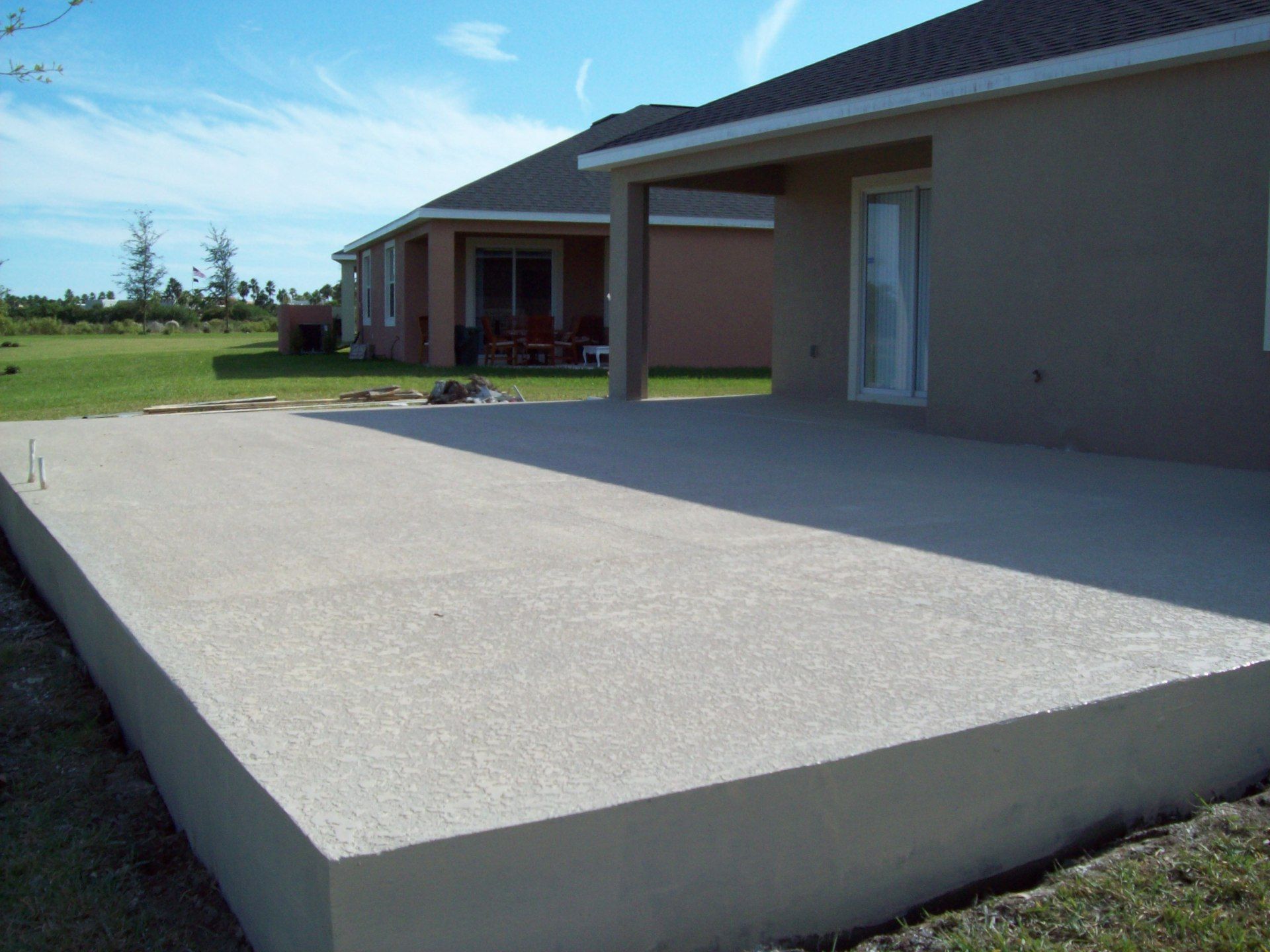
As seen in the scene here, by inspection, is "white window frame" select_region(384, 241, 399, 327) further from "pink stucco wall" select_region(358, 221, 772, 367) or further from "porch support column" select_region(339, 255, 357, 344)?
"porch support column" select_region(339, 255, 357, 344)

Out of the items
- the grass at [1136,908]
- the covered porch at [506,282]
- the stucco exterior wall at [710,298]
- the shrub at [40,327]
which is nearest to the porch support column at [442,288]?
the covered porch at [506,282]

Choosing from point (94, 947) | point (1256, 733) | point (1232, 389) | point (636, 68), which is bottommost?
point (94, 947)

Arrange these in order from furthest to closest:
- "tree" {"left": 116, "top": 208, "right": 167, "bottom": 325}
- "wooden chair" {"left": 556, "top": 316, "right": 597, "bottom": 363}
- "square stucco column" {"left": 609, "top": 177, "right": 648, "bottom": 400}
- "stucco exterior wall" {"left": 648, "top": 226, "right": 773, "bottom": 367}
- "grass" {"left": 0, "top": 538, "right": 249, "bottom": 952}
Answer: "tree" {"left": 116, "top": 208, "right": 167, "bottom": 325}, "wooden chair" {"left": 556, "top": 316, "right": 597, "bottom": 363}, "stucco exterior wall" {"left": 648, "top": 226, "right": 773, "bottom": 367}, "square stucco column" {"left": 609, "top": 177, "right": 648, "bottom": 400}, "grass" {"left": 0, "top": 538, "right": 249, "bottom": 952}

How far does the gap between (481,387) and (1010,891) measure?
1124 centimetres

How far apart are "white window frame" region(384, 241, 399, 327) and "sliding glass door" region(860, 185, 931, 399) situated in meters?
14.9

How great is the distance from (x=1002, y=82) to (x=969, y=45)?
178cm

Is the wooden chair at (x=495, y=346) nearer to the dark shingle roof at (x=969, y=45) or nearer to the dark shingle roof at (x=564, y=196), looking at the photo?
the dark shingle roof at (x=564, y=196)

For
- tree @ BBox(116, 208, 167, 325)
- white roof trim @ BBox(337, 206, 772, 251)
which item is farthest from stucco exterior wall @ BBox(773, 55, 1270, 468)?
tree @ BBox(116, 208, 167, 325)

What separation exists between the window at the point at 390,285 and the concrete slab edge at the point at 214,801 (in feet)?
73.4

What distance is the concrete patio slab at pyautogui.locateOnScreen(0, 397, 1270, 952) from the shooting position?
2227 millimetres

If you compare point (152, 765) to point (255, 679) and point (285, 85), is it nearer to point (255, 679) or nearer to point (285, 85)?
point (255, 679)

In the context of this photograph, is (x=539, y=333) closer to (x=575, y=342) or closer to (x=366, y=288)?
(x=575, y=342)

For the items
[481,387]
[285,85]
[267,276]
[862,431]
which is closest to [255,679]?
[862,431]

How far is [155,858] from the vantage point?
2941 mm
